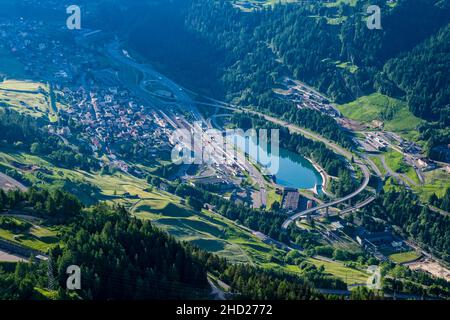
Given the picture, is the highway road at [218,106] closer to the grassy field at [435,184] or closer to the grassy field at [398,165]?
the grassy field at [398,165]

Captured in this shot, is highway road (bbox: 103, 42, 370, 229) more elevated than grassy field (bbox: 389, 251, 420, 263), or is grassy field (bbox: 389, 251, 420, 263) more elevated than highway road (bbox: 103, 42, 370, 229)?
highway road (bbox: 103, 42, 370, 229)

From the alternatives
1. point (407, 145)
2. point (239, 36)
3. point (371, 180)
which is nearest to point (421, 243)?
point (371, 180)

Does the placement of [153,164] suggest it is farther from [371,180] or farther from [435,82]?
[435,82]

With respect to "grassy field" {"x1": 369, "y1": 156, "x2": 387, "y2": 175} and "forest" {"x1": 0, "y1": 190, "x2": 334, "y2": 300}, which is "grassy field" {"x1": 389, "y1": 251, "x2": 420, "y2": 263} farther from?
"forest" {"x1": 0, "y1": 190, "x2": 334, "y2": 300}

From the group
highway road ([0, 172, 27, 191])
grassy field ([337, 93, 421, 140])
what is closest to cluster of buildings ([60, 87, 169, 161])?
highway road ([0, 172, 27, 191])

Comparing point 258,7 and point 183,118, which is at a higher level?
point 258,7

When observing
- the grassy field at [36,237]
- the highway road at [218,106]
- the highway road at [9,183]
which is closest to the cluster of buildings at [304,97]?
the highway road at [218,106]

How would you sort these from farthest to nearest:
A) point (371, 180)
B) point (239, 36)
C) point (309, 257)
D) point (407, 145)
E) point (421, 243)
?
Answer: point (239, 36)
point (407, 145)
point (371, 180)
point (421, 243)
point (309, 257)
